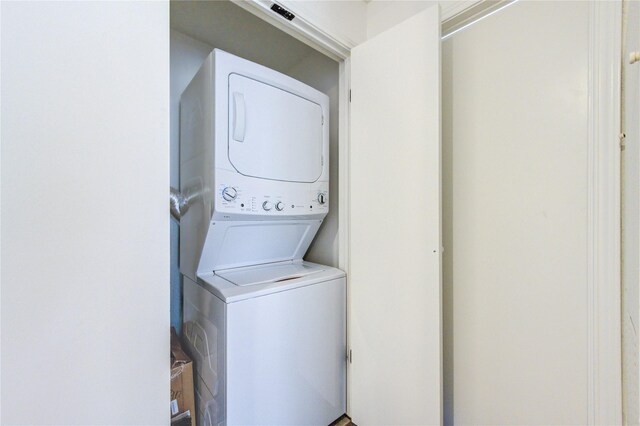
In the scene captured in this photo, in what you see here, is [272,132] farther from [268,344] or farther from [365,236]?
[268,344]

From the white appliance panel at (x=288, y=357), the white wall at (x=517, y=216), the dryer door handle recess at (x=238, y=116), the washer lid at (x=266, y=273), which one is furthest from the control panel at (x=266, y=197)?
the white wall at (x=517, y=216)

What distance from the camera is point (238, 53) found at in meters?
2.21

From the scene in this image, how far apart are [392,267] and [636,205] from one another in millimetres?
912

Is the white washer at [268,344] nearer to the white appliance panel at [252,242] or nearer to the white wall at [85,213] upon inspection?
the white appliance panel at [252,242]

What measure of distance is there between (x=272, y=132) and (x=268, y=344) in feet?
3.83

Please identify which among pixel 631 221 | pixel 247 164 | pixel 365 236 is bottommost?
pixel 365 236

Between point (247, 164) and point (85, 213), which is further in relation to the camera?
point (247, 164)

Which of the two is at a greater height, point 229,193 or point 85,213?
point 229,193

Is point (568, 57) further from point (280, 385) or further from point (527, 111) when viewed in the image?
point (280, 385)

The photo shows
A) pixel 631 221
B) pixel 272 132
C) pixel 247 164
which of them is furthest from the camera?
pixel 272 132

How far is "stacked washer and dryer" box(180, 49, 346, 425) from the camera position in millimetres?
1259

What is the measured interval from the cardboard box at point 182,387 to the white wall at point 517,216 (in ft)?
4.59

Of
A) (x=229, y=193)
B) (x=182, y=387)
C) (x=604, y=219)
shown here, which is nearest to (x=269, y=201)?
(x=229, y=193)

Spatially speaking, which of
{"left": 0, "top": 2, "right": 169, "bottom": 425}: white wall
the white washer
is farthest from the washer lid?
{"left": 0, "top": 2, "right": 169, "bottom": 425}: white wall
